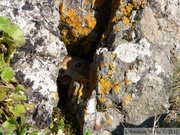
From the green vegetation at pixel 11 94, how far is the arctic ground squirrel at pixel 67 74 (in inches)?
26.9

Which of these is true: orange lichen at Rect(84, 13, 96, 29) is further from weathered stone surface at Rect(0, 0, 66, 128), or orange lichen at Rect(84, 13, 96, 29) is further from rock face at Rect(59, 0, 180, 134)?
weathered stone surface at Rect(0, 0, 66, 128)

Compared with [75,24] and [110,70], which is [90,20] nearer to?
[75,24]

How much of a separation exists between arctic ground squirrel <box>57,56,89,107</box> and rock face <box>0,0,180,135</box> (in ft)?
0.50

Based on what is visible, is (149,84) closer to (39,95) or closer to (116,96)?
(116,96)

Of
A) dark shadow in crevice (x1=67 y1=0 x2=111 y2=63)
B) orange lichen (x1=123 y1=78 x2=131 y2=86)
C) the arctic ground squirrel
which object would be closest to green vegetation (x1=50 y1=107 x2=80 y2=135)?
the arctic ground squirrel

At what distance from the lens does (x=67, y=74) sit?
4363 millimetres

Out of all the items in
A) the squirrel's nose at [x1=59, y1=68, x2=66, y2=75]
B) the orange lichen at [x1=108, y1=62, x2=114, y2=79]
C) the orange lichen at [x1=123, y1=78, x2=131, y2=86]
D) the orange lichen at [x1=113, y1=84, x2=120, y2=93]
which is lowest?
the orange lichen at [x1=113, y1=84, x2=120, y2=93]

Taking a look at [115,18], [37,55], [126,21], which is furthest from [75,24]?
[37,55]

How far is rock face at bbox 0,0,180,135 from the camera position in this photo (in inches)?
152

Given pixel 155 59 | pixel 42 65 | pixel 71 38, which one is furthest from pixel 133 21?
pixel 42 65

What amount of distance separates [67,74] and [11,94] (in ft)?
2.99

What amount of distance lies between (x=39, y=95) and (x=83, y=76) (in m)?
0.62

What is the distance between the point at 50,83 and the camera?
3.91 m

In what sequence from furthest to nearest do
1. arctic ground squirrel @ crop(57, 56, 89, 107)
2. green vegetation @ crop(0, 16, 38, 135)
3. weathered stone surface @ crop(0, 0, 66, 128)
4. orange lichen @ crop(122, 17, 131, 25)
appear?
arctic ground squirrel @ crop(57, 56, 89, 107)
orange lichen @ crop(122, 17, 131, 25)
weathered stone surface @ crop(0, 0, 66, 128)
green vegetation @ crop(0, 16, 38, 135)
